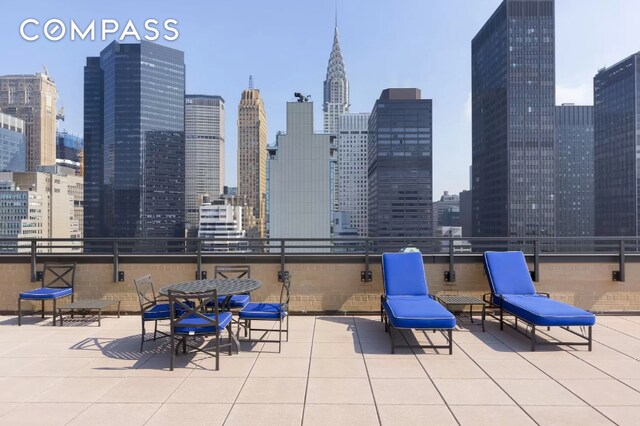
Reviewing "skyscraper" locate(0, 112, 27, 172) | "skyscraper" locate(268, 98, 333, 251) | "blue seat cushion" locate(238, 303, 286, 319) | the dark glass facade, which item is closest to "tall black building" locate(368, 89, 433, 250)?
"skyscraper" locate(268, 98, 333, 251)

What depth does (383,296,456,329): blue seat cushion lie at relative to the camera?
15.5 feet

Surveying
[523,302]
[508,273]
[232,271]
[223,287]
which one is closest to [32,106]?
[232,271]

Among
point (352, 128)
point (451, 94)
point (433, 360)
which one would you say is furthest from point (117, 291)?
point (352, 128)

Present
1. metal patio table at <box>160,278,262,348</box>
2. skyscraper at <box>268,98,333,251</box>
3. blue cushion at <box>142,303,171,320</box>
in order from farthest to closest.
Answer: skyscraper at <box>268,98,333,251</box>
blue cushion at <box>142,303,171,320</box>
metal patio table at <box>160,278,262,348</box>

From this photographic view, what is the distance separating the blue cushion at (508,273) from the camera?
6.11m

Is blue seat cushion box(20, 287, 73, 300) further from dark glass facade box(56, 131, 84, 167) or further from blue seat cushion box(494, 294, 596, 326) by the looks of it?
dark glass facade box(56, 131, 84, 167)

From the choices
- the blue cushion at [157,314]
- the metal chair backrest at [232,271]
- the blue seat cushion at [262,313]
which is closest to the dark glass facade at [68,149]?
the metal chair backrest at [232,271]

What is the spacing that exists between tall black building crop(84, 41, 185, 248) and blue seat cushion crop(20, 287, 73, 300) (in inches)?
5044

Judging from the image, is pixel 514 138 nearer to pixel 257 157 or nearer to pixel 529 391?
pixel 257 157

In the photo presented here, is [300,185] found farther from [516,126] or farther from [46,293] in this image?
[516,126]

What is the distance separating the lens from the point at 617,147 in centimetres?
11431

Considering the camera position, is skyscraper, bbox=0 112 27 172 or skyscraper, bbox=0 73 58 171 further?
skyscraper, bbox=0 73 58 171

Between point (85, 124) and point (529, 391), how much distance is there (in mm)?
171821

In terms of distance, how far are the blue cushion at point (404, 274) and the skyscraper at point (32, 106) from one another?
157 metres
